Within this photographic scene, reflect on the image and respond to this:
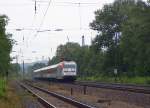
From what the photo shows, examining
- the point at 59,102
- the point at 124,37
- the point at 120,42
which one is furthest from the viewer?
the point at 120,42

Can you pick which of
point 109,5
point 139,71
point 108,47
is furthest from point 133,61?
point 109,5

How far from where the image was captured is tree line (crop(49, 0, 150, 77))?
238 feet

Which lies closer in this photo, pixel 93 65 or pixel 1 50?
pixel 1 50

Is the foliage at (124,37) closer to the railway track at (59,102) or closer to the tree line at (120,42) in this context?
the tree line at (120,42)

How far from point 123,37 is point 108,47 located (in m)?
17.1

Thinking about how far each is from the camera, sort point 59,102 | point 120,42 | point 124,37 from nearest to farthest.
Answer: point 59,102, point 124,37, point 120,42

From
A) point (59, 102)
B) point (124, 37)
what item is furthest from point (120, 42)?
point (59, 102)

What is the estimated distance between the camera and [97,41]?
351ft

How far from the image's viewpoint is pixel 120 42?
306ft

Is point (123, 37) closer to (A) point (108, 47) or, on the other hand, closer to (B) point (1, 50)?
(A) point (108, 47)

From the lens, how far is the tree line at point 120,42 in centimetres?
7250

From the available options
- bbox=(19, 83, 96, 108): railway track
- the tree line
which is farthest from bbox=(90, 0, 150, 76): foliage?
bbox=(19, 83, 96, 108): railway track

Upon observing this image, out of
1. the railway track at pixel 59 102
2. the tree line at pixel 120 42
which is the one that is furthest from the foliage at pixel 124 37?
the railway track at pixel 59 102

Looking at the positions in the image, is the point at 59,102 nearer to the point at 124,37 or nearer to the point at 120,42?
the point at 124,37
